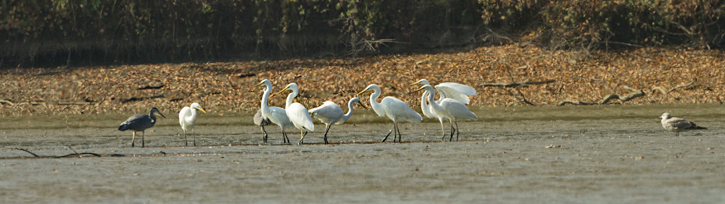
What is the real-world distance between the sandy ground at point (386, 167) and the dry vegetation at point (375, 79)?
5.66 meters

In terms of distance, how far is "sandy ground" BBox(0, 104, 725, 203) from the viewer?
8.06 metres

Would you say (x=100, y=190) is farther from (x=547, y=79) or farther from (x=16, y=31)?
(x=16, y=31)

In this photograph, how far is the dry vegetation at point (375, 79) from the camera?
906 inches

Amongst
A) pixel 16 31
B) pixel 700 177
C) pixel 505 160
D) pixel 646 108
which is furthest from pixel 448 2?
pixel 700 177

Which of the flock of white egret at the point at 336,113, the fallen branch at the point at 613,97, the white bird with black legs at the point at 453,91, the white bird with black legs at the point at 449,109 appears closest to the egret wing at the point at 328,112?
the flock of white egret at the point at 336,113

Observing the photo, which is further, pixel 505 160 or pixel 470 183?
pixel 505 160

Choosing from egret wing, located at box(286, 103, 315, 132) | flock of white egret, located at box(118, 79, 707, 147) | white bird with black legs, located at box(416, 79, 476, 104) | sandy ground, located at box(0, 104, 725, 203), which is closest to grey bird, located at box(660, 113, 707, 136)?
flock of white egret, located at box(118, 79, 707, 147)

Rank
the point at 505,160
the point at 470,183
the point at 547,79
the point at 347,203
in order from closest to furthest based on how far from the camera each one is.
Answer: the point at 347,203 → the point at 470,183 → the point at 505,160 → the point at 547,79

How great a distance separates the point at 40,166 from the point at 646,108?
49.4 feet

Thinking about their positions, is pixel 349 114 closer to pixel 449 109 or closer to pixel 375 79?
pixel 449 109

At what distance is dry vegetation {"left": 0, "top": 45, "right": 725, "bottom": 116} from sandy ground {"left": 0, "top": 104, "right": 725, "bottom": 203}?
5.66 meters

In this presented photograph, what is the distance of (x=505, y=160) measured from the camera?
10703 mm

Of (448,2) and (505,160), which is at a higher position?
(448,2)

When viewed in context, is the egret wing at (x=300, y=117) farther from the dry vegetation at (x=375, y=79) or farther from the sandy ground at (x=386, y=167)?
the dry vegetation at (x=375, y=79)
